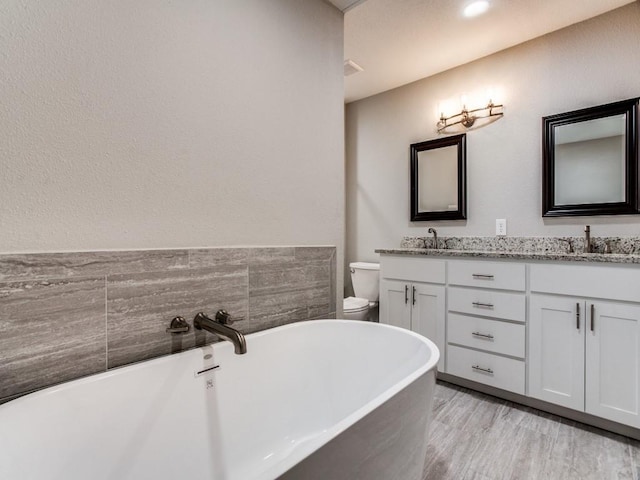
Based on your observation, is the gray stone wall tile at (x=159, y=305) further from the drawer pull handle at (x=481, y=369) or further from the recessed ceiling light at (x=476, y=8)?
the recessed ceiling light at (x=476, y=8)

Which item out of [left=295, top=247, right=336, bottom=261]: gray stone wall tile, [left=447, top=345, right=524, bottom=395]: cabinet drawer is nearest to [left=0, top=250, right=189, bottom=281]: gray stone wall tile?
[left=295, top=247, right=336, bottom=261]: gray stone wall tile

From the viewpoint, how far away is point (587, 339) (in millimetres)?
1709

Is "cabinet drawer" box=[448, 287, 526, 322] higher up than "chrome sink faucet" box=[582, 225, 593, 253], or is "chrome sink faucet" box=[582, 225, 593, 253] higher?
"chrome sink faucet" box=[582, 225, 593, 253]

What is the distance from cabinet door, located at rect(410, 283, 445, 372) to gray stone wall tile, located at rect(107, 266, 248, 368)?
4.75 ft

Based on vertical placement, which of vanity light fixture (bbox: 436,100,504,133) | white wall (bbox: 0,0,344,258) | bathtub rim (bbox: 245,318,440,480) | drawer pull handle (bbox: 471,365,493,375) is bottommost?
drawer pull handle (bbox: 471,365,493,375)

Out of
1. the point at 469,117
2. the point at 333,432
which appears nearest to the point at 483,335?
the point at 469,117

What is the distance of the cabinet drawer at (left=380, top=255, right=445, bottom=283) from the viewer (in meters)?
2.26

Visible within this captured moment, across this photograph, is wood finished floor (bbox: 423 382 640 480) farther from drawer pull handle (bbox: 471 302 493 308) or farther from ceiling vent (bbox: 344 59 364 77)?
ceiling vent (bbox: 344 59 364 77)

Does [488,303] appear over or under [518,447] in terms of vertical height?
over

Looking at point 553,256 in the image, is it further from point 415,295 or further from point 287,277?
point 287,277

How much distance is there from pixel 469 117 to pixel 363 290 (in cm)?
167

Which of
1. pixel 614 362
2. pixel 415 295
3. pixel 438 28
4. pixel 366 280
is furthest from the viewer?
pixel 366 280

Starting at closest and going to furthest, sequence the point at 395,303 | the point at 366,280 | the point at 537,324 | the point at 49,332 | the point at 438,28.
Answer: the point at 49,332 → the point at 537,324 → the point at 438,28 → the point at 395,303 → the point at 366,280

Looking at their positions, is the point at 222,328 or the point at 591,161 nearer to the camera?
the point at 222,328
